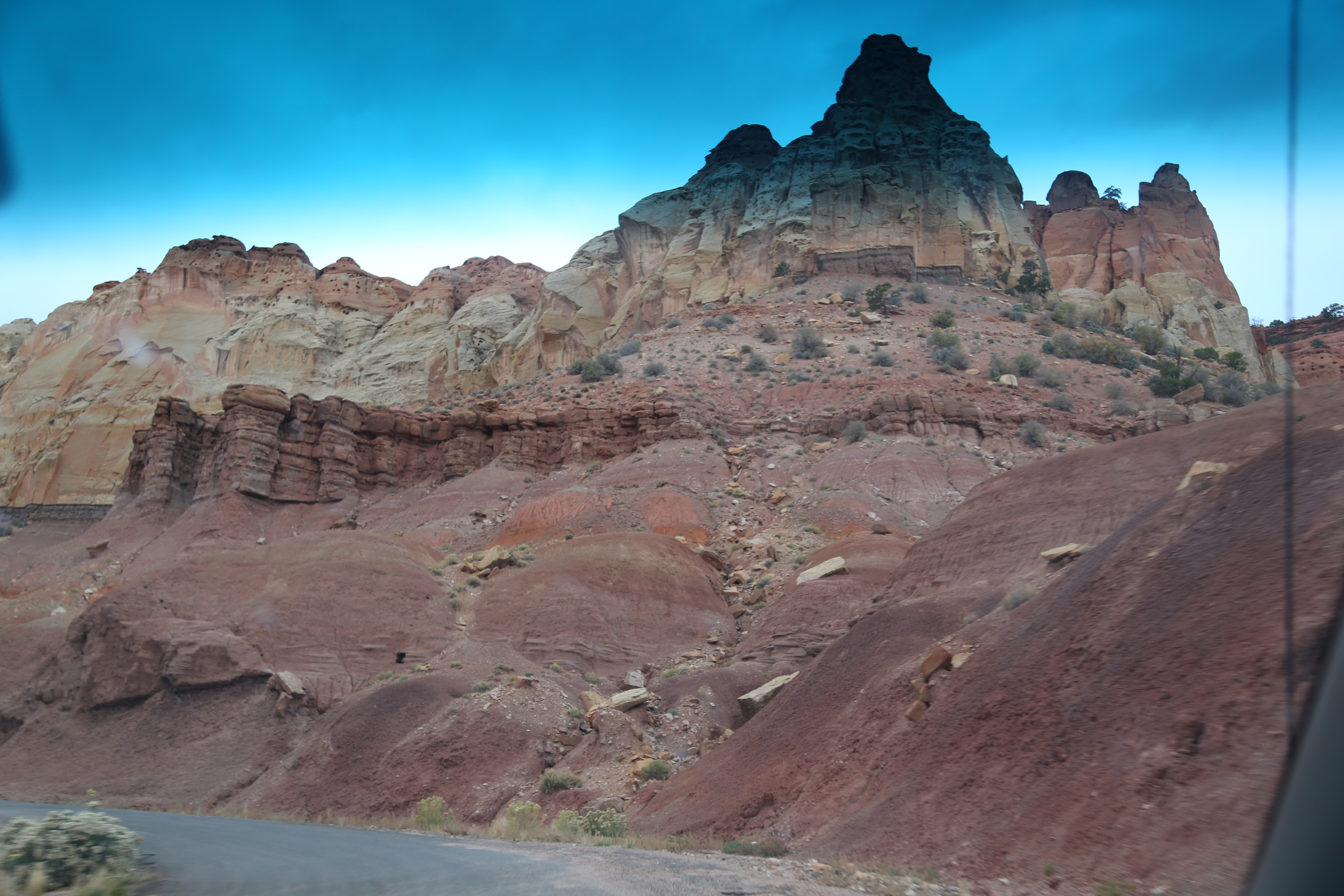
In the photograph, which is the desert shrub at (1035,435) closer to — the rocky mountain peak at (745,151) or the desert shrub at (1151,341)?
the desert shrub at (1151,341)

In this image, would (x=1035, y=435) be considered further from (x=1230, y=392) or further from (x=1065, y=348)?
(x=1065, y=348)

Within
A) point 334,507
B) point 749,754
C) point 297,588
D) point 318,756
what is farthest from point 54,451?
point 749,754

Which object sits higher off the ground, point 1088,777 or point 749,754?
point 1088,777

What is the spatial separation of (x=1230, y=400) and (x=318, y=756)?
139 feet

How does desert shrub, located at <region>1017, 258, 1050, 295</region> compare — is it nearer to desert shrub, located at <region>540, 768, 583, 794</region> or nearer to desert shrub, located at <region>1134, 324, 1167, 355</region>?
desert shrub, located at <region>1134, 324, 1167, 355</region>

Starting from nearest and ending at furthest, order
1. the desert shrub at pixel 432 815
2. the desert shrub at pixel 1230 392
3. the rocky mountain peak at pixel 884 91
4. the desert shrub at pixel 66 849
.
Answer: the desert shrub at pixel 66 849 → the desert shrub at pixel 432 815 → the desert shrub at pixel 1230 392 → the rocky mountain peak at pixel 884 91

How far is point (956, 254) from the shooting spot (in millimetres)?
65625

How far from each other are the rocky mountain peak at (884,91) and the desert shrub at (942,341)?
3492 cm

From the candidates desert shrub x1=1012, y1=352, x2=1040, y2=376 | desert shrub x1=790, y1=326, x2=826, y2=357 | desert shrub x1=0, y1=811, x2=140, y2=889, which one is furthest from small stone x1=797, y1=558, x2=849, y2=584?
desert shrub x1=790, y1=326, x2=826, y2=357

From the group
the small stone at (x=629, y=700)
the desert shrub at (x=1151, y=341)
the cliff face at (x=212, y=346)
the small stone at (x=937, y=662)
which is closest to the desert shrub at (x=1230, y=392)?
the desert shrub at (x=1151, y=341)

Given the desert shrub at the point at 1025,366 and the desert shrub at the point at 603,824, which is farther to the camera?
the desert shrub at the point at 1025,366

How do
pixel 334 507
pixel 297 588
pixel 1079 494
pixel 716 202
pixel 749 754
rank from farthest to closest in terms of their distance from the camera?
pixel 716 202 < pixel 334 507 < pixel 297 588 < pixel 1079 494 < pixel 749 754

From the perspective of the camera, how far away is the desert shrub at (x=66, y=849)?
20.8ft

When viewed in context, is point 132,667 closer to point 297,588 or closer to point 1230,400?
point 297,588
